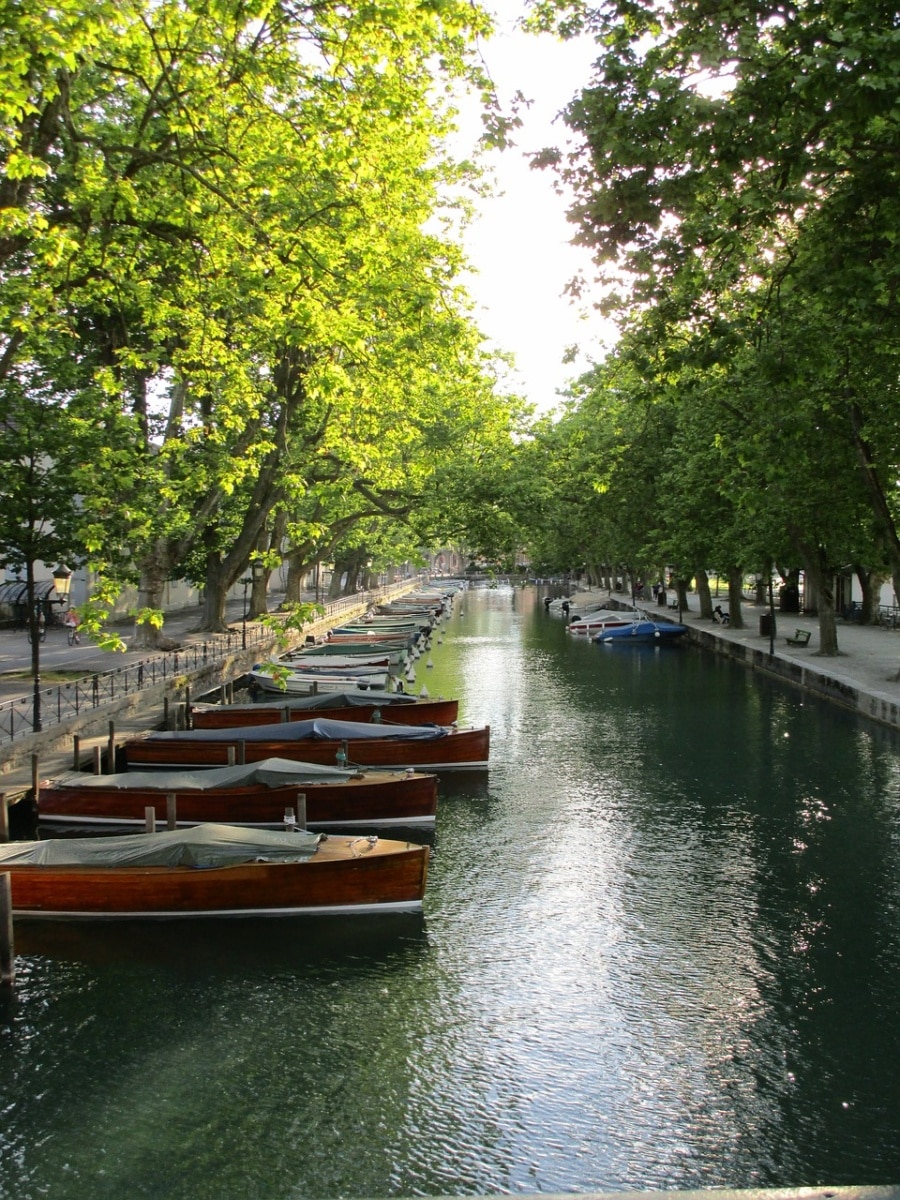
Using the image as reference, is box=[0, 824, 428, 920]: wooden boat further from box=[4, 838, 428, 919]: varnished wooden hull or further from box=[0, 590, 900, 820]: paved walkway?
box=[0, 590, 900, 820]: paved walkway

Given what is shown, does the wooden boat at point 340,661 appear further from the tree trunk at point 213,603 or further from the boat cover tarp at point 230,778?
the boat cover tarp at point 230,778

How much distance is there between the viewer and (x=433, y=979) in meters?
12.9

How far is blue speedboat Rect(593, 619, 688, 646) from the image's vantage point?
54875mm

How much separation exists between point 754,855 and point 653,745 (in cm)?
983

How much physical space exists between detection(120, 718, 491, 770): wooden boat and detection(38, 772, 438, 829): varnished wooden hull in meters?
2.64

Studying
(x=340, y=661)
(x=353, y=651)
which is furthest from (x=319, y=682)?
(x=353, y=651)

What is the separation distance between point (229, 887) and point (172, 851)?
97 centimetres

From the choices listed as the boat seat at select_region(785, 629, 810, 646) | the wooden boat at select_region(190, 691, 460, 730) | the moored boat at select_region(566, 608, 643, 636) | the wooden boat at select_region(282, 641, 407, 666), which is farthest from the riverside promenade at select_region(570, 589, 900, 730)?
the wooden boat at select_region(282, 641, 407, 666)

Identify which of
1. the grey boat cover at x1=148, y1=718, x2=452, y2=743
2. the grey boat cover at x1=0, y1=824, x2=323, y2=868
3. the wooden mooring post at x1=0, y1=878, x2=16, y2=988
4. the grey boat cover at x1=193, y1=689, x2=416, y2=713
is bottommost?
the wooden mooring post at x1=0, y1=878, x2=16, y2=988

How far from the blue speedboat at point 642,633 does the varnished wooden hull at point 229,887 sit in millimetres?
41288

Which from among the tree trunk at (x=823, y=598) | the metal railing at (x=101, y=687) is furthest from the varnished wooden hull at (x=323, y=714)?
the tree trunk at (x=823, y=598)

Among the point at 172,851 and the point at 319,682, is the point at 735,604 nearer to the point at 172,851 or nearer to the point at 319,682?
the point at 319,682

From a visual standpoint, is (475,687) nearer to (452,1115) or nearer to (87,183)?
(87,183)

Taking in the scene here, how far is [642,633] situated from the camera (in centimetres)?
5522
